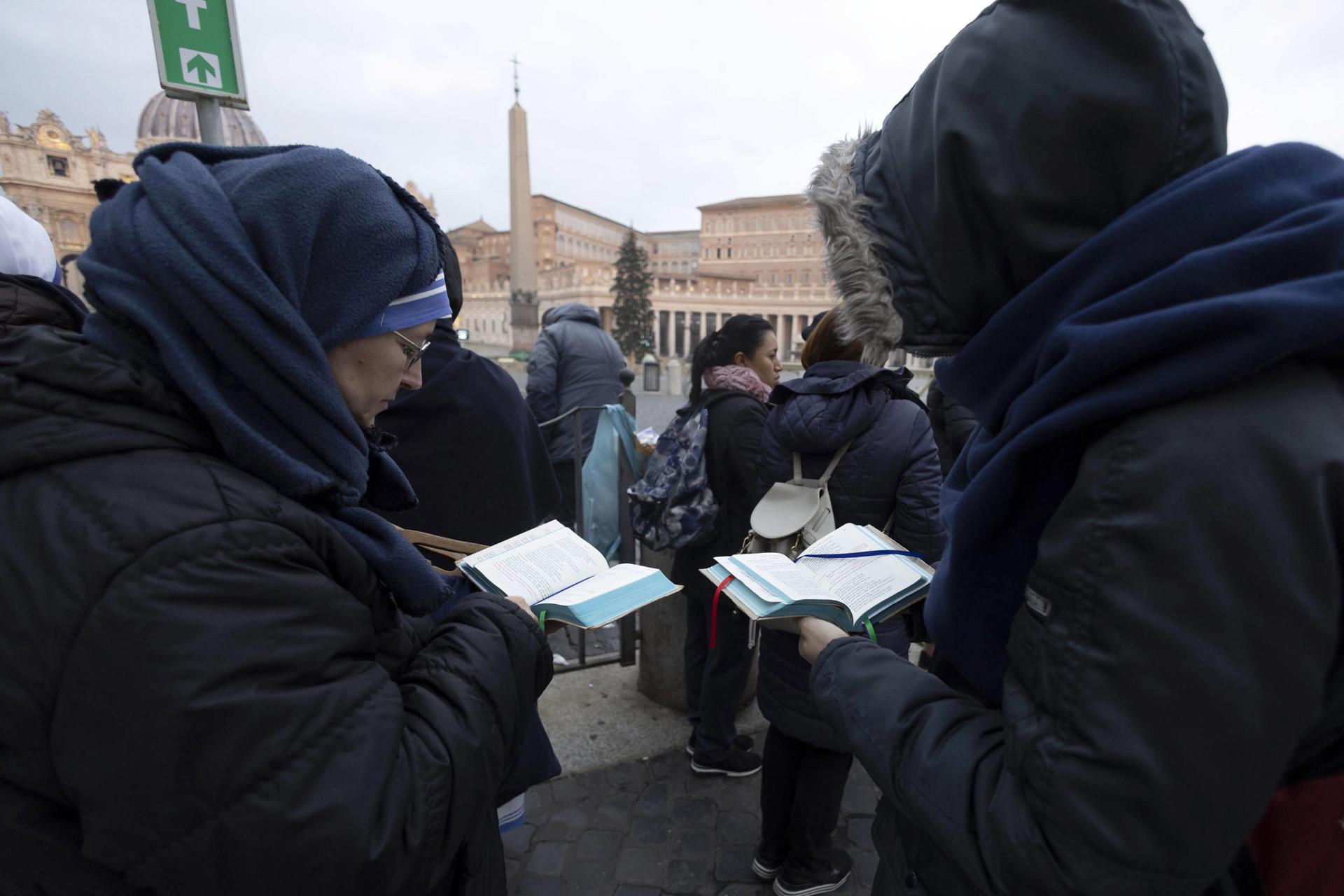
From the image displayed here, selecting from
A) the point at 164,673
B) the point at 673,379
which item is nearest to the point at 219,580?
the point at 164,673

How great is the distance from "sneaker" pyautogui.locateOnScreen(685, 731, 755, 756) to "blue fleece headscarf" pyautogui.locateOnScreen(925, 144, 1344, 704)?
255cm

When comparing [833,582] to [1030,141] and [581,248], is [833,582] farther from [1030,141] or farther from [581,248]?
[581,248]

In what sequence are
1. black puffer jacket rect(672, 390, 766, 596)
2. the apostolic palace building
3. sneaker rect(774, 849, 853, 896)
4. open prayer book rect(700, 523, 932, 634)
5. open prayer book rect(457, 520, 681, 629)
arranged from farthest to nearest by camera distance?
the apostolic palace building, black puffer jacket rect(672, 390, 766, 596), sneaker rect(774, 849, 853, 896), open prayer book rect(457, 520, 681, 629), open prayer book rect(700, 523, 932, 634)

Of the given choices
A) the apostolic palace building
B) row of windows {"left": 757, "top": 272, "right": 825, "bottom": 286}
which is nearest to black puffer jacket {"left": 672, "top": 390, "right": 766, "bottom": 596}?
the apostolic palace building

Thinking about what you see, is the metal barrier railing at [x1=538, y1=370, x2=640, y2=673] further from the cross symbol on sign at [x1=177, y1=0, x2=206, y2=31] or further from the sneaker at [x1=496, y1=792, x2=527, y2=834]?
the cross symbol on sign at [x1=177, y1=0, x2=206, y2=31]

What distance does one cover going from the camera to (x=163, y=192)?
98 cm

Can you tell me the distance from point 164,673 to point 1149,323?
125 cm

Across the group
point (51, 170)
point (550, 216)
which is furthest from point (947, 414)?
point (550, 216)

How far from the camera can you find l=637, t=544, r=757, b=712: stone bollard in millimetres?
3584

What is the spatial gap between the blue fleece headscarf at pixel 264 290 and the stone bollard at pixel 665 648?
8.13 ft

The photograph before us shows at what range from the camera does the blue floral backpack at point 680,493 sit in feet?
9.61

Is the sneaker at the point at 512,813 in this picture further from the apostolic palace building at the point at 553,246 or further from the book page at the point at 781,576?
the apostolic palace building at the point at 553,246

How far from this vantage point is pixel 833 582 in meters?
1.65

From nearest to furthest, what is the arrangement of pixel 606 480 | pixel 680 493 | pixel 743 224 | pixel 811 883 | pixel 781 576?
pixel 781 576
pixel 811 883
pixel 680 493
pixel 606 480
pixel 743 224
